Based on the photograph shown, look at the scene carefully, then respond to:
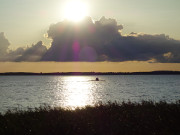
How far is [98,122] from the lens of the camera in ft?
58.3

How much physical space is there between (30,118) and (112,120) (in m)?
5.58

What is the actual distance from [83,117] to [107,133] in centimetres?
335

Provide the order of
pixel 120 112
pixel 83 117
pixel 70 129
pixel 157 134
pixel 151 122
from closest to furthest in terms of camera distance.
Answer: pixel 157 134 → pixel 70 129 → pixel 151 122 → pixel 83 117 → pixel 120 112

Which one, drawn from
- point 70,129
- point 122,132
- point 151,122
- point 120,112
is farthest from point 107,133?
point 120,112

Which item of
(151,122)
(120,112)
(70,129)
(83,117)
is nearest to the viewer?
(70,129)

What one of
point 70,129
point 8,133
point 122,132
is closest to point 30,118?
point 8,133

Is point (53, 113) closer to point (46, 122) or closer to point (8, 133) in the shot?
point (46, 122)

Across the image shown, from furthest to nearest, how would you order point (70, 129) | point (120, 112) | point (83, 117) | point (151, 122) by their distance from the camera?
point (120, 112)
point (83, 117)
point (151, 122)
point (70, 129)

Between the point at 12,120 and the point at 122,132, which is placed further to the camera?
the point at 12,120

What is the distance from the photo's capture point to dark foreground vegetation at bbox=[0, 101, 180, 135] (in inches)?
638

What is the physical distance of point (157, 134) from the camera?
606 inches

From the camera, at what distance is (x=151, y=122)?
57.7ft

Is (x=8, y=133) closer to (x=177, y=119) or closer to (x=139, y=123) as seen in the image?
(x=139, y=123)

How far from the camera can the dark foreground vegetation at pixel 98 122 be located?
638 inches
